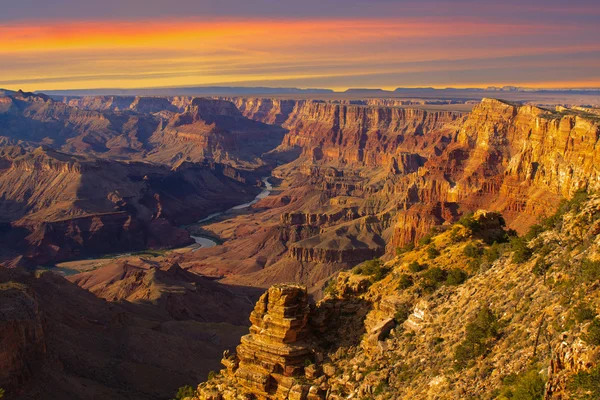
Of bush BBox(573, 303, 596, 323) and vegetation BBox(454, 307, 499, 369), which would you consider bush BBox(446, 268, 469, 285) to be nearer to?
vegetation BBox(454, 307, 499, 369)

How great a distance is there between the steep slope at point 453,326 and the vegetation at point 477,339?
1.3 inches

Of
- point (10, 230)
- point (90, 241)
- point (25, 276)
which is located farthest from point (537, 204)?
point (10, 230)

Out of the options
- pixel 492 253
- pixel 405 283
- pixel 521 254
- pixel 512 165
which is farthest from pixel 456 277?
pixel 512 165

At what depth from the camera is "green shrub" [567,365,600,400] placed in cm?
1723

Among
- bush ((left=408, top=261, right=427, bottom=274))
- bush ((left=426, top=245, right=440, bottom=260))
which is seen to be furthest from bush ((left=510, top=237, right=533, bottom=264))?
bush ((left=426, top=245, right=440, bottom=260))

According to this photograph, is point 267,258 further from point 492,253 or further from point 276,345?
point 492,253

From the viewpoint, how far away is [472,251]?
32.3 m

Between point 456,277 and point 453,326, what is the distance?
3.55 m

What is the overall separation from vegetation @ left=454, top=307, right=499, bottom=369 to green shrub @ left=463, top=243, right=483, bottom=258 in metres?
7.15

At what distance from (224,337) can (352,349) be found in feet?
163

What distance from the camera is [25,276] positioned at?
3201 inches

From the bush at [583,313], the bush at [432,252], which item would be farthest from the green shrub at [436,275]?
the bush at [583,313]

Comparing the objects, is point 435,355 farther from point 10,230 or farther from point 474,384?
point 10,230

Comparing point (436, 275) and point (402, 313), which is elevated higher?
point (436, 275)
